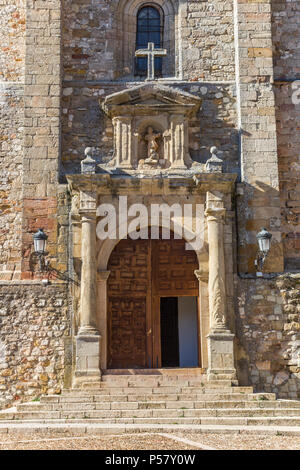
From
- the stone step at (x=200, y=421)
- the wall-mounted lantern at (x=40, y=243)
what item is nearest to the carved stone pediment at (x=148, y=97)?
the wall-mounted lantern at (x=40, y=243)

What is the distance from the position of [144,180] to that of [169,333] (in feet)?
12.0

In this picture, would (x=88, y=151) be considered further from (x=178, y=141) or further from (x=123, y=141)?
(x=178, y=141)

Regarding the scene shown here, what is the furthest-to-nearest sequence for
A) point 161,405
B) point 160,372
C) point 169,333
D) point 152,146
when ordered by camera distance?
point 169,333 < point 152,146 < point 160,372 < point 161,405

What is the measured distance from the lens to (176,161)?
1198 cm

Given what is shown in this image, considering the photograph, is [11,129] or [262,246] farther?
[11,129]

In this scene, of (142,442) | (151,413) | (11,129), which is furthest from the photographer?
(11,129)

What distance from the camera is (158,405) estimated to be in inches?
386

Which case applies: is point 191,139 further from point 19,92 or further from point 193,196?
point 19,92

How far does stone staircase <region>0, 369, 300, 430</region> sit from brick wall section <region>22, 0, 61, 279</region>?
2.44 meters

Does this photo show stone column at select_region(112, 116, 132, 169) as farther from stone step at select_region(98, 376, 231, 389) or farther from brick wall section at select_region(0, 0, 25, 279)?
stone step at select_region(98, 376, 231, 389)

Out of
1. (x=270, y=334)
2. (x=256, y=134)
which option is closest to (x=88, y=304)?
(x=270, y=334)

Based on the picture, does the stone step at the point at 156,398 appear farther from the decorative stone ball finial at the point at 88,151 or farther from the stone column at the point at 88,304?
the decorative stone ball finial at the point at 88,151

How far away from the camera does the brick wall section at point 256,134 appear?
38.8 feet

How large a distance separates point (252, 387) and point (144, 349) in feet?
7.67
